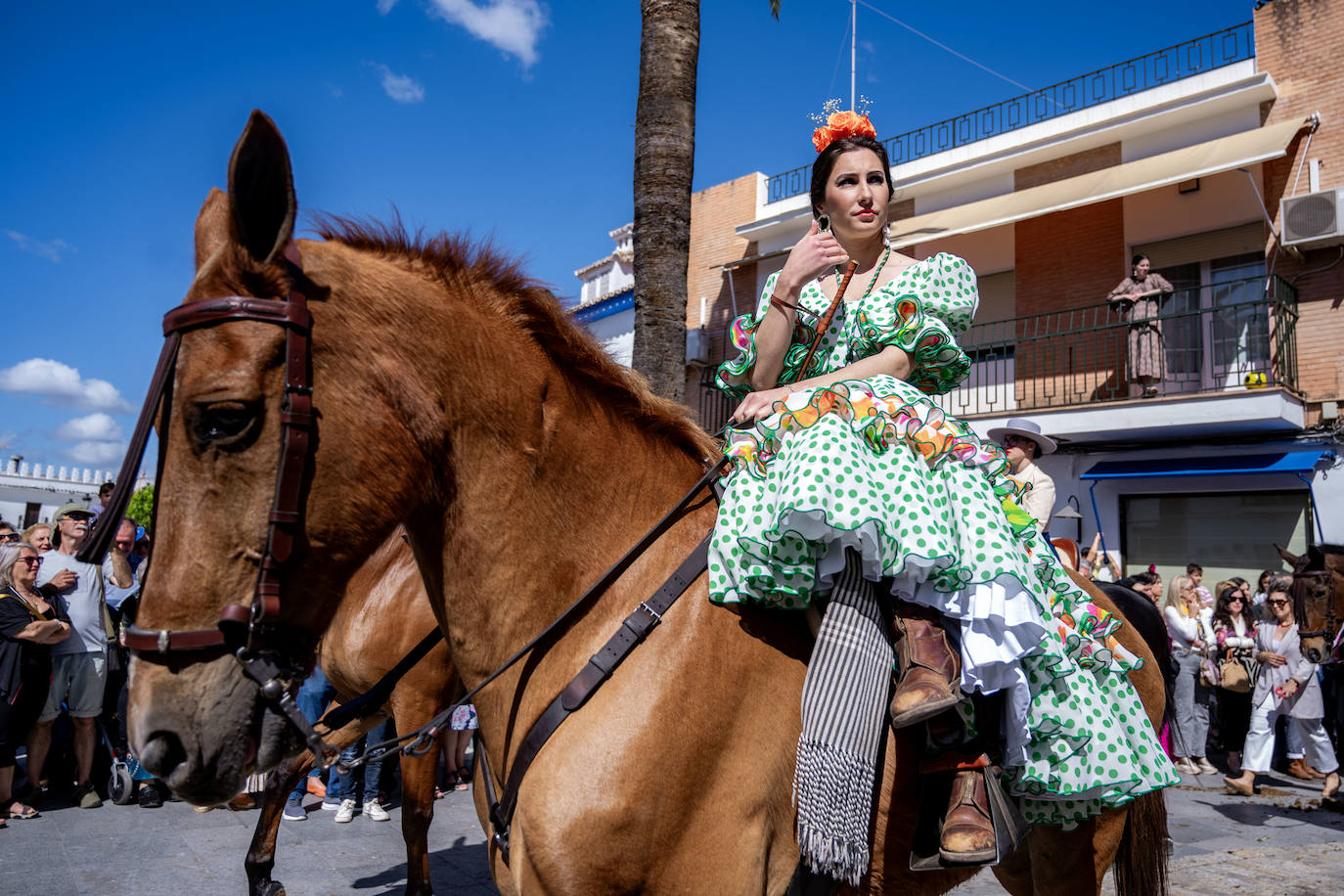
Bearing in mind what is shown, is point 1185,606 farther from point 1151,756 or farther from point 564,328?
point 564,328

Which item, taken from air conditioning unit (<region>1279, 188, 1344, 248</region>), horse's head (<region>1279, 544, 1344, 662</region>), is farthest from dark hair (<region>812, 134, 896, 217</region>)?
air conditioning unit (<region>1279, 188, 1344, 248</region>)

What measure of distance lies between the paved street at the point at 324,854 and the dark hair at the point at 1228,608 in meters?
3.13

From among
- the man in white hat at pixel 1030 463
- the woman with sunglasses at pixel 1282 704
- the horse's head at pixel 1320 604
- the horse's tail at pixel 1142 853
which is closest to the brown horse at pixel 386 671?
the horse's tail at pixel 1142 853

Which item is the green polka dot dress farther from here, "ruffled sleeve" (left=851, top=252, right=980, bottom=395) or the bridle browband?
the bridle browband

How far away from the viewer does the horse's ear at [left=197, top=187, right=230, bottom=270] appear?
1753 mm

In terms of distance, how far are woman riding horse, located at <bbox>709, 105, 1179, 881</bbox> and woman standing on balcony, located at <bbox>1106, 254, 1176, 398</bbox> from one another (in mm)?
12479

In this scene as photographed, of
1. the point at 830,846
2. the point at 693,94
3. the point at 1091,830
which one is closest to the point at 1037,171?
the point at 693,94

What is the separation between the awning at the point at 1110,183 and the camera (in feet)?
38.9

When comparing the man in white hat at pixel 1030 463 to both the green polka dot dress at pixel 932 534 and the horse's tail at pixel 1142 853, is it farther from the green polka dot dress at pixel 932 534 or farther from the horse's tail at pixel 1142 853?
the green polka dot dress at pixel 932 534

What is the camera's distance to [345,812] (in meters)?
6.51

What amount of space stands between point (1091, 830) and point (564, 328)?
7.61 ft

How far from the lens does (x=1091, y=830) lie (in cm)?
271

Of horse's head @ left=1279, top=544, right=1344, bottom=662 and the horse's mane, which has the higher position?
the horse's mane

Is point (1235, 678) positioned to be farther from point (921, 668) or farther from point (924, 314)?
point (921, 668)
